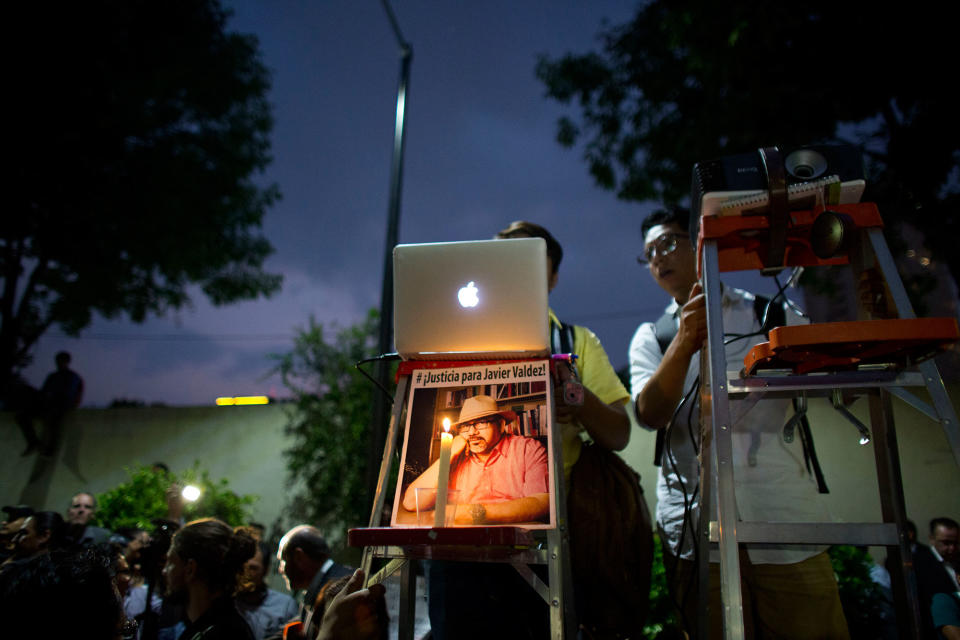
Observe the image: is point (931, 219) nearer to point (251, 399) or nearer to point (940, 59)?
point (940, 59)

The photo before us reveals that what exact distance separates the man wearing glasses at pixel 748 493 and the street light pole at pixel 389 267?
4.33 feet

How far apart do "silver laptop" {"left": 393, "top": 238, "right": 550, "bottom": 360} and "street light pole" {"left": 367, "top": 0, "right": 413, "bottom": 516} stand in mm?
980

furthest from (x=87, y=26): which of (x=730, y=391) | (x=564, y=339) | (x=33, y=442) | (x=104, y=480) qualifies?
(x=730, y=391)

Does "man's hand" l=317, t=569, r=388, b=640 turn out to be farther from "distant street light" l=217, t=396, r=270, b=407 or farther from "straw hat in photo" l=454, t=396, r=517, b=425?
"distant street light" l=217, t=396, r=270, b=407

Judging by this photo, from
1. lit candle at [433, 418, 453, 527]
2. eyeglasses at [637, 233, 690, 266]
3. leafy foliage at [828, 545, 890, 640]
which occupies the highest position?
eyeglasses at [637, 233, 690, 266]

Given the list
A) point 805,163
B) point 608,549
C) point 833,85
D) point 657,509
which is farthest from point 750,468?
point 833,85

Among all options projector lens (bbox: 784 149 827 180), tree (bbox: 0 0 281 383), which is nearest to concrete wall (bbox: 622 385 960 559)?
projector lens (bbox: 784 149 827 180)

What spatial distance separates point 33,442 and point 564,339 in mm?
9539

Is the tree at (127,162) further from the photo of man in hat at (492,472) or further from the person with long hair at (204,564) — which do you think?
the photo of man in hat at (492,472)

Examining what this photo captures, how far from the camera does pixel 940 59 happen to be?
5.62 m

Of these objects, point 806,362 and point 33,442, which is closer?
point 806,362

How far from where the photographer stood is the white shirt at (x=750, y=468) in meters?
2.02

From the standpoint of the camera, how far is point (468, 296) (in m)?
1.78

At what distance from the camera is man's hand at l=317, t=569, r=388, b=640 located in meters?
1.36
